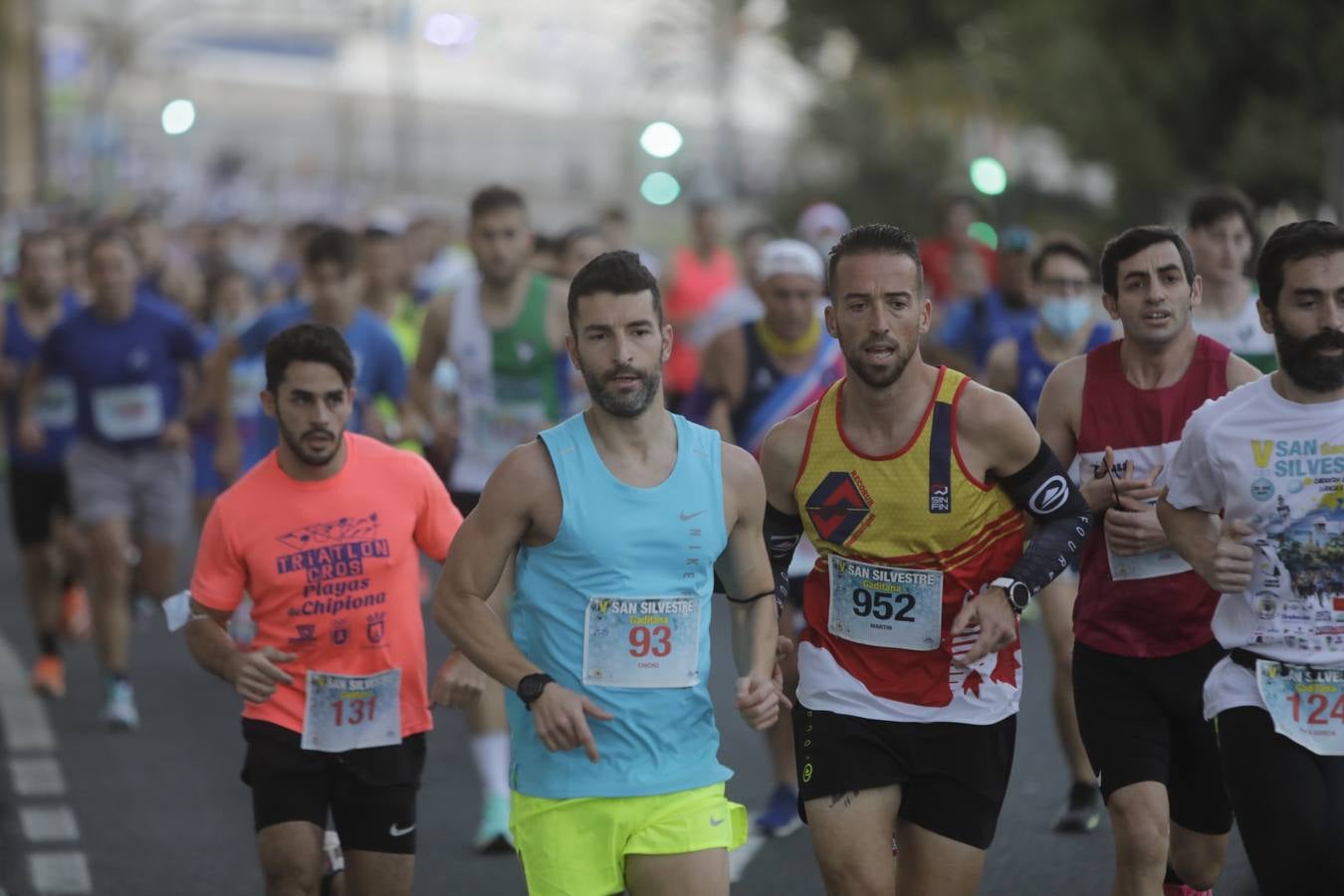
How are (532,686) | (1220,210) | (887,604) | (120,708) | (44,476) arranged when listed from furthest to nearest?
(44,476) < (120,708) < (1220,210) < (887,604) < (532,686)

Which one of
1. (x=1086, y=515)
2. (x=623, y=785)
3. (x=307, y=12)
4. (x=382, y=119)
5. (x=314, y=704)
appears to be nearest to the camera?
(x=623, y=785)

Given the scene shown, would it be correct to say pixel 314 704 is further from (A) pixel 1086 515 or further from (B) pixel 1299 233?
(B) pixel 1299 233

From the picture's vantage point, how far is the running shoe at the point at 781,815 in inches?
330

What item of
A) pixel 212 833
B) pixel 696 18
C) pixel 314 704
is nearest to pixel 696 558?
pixel 314 704

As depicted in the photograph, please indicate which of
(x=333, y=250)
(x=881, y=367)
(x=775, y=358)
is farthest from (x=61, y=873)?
(x=881, y=367)

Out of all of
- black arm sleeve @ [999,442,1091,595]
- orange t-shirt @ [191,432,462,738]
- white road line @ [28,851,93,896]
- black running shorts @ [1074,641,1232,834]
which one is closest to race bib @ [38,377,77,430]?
white road line @ [28,851,93,896]

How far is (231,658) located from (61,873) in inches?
93.0

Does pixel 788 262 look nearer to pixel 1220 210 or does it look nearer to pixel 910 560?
pixel 1220 210

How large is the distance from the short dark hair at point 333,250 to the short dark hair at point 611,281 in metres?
4.75

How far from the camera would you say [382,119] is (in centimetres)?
10738

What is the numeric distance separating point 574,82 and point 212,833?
10634 cm

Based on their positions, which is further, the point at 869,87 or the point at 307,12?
the point at 869,87

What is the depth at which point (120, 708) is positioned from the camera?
1076cm

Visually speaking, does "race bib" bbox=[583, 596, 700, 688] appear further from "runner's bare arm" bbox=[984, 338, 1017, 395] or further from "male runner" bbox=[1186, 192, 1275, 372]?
"runner's bare arm" bbox=[984, 338, 1017, 395]
